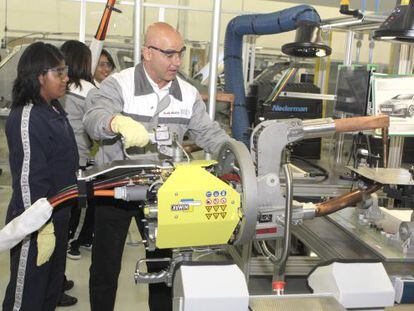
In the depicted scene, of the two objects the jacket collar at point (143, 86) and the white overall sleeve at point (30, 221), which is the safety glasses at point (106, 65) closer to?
the jacket collar at point (143, 86)

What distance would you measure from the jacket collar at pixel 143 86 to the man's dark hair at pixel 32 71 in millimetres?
408

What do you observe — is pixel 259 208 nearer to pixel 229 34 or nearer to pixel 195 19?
pixel 229 34

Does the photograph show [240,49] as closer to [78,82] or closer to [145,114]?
[78,82]

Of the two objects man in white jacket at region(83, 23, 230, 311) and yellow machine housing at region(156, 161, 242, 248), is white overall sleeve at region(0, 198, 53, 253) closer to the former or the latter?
yellow machine housing at region(156, 161, 242, 248)

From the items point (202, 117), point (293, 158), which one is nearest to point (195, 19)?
point (293, 158)

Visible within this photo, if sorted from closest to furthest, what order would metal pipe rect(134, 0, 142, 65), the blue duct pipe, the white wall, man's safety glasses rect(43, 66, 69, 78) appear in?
man's safety glasses rect(43, 66, 69, 78) < metal pipe rect(134, 0, 142, 65) < the blue duct pipe < the white wall

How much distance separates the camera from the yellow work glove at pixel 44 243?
207 cm

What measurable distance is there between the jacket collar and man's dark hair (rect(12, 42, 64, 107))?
1.34ft

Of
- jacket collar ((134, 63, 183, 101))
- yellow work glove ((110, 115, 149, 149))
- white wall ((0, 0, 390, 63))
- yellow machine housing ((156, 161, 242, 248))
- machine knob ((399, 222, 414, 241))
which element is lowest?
machine knob ((399, 222, 414, 241))

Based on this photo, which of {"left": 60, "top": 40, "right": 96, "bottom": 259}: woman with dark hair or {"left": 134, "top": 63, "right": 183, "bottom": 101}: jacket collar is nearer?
{"left": 134, "top": 63, "right": 183, "bottom": 101}: jacket collar

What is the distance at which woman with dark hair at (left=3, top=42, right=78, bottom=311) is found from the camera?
2041 mm

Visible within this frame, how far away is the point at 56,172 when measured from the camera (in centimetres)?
220

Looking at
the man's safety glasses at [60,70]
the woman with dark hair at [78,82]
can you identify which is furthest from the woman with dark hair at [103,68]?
the man's safety glasses at [60,70]

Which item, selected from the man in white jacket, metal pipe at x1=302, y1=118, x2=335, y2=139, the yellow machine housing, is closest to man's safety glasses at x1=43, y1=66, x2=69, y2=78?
the man in white jacket
